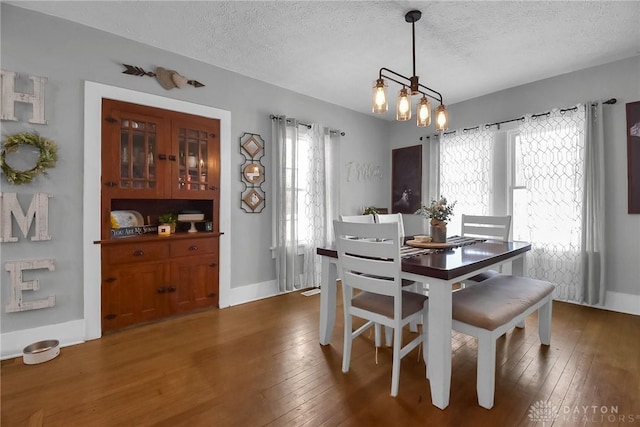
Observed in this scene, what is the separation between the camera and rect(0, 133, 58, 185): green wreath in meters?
2.17

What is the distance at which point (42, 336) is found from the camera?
7.69 feet

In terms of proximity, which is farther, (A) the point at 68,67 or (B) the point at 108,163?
(B) the point at 108,163

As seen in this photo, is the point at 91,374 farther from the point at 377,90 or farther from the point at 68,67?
the point at 377,90

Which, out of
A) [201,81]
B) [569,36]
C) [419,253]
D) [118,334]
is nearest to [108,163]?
[201,81]

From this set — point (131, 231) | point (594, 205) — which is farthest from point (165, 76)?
point (594, 205)

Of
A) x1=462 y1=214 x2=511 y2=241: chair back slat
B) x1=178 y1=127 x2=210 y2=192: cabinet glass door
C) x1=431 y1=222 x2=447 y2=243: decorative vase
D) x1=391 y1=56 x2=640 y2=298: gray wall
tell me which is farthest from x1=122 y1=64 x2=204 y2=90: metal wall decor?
x1=391 y1=56 x2=640 y2=298: gray wall

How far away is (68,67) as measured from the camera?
2.44 m

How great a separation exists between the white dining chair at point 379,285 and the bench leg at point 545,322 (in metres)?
1.08

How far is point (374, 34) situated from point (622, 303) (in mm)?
3646

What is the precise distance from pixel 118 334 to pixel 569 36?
4.72m

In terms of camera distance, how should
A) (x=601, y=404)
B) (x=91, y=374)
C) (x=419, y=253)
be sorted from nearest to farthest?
1. (x=601, y=404)
2. (x=91, y=374)
3. (x=419, y=253)

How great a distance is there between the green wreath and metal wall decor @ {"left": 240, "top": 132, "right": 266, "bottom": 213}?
165 cm

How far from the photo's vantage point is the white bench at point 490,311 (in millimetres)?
1655

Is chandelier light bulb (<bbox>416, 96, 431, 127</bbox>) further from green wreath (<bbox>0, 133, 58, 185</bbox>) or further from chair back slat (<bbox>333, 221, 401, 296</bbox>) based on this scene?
green wreath (<bbox>0, 133, 58, 185</bbox>)
